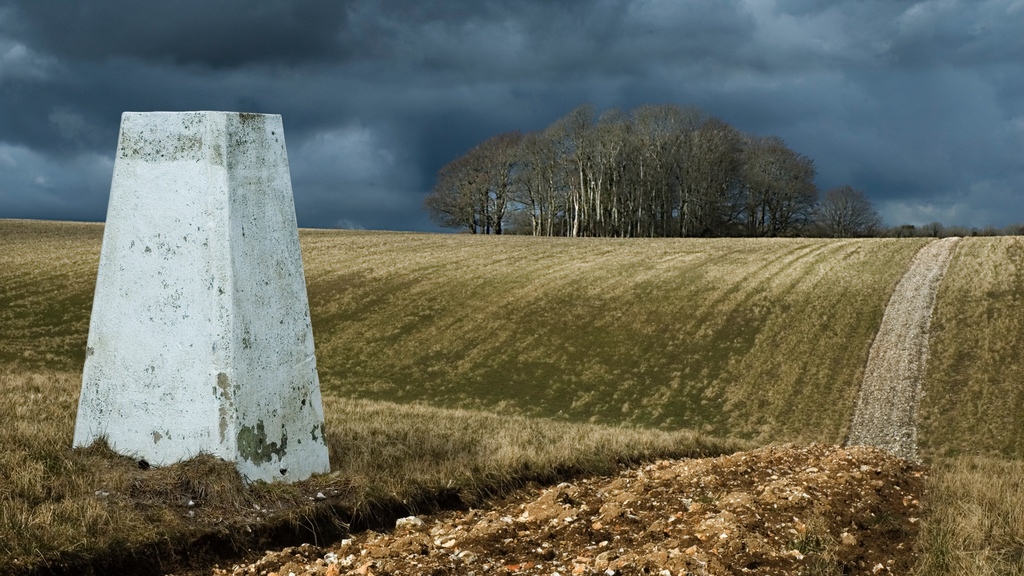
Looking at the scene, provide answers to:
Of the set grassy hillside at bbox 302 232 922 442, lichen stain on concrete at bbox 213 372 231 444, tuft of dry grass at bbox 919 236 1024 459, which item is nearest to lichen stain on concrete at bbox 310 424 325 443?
lichen stain on concrete at bbox 213 372 231 444

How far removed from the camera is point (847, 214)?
88.4m

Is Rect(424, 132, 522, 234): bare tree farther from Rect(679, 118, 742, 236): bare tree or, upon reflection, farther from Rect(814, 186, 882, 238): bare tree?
Rect(814, 186, 882, 238): bare tree

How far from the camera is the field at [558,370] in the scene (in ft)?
21.6

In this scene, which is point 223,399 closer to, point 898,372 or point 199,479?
point 199,479

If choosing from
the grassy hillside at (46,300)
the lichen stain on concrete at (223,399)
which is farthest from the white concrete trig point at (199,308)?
the grassy hillside at (46,300)

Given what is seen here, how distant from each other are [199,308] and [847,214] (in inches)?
3598

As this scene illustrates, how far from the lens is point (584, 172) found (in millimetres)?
78750

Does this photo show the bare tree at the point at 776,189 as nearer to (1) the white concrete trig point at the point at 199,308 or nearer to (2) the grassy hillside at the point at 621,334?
(2) the grassy hillside at the point at 621,334

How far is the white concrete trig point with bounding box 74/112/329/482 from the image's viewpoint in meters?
6.89

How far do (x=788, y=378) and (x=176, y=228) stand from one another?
24954 mm

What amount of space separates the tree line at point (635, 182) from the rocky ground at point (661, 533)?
218ft

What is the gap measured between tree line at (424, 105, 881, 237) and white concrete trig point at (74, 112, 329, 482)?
2615 inches

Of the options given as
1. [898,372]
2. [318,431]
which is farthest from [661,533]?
[898,372]

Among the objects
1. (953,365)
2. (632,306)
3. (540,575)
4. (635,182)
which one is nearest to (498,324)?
(632,306)
